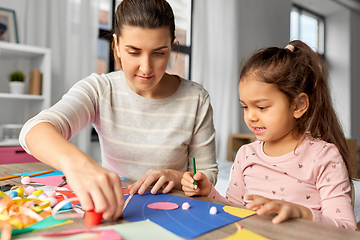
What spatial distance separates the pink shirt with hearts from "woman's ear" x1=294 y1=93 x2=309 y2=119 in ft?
0.26

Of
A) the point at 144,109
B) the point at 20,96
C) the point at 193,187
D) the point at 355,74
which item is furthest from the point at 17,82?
the point at 355,74

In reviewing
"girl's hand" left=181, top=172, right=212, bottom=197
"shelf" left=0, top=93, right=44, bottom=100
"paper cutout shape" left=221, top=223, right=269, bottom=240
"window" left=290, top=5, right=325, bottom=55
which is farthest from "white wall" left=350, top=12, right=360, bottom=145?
"paper cutout shape" left=221, top=223, right=269, bottom=240

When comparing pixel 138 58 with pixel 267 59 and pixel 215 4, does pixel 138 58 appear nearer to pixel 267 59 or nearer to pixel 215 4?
pixel 267 59

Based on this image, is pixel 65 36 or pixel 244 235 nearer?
pixel 244 235

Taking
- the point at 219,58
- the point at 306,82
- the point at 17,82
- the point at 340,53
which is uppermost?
the point at 340,53

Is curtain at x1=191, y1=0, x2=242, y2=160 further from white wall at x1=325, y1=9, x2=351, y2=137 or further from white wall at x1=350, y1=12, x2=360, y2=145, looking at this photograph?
white wall at x1=350, y1=12, x2=360, y2=145

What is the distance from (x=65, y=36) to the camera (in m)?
2.54

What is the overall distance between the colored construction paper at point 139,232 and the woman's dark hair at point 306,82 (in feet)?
1.76

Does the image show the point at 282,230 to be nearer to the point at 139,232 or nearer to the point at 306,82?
the point at 139,232

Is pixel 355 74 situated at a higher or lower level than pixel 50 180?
higher

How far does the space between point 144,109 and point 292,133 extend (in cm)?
54

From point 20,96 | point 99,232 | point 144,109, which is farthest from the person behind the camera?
point 20,96

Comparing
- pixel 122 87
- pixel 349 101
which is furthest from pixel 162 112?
pixel 349 101

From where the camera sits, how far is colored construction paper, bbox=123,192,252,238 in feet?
1.64
